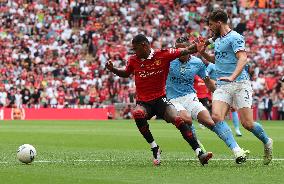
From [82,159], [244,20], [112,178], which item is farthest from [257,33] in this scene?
[112,178]

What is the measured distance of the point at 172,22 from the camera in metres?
49.7

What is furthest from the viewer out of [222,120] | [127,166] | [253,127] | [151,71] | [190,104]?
[190,104]

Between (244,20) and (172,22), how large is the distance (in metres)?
4.32

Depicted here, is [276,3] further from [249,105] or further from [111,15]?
[249,105]

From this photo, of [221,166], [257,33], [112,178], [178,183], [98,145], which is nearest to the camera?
[178,183]

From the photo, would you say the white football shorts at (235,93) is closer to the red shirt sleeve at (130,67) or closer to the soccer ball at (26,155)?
the red shirt sleeve at (130,67)

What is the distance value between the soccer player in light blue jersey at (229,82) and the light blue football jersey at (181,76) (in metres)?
2.29

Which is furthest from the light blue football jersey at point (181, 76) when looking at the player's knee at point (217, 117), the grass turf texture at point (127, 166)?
the player's knee at point (217, 117)

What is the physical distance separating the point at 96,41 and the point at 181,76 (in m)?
32.8

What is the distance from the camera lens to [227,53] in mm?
13367

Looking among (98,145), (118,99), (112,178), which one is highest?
(112,178)

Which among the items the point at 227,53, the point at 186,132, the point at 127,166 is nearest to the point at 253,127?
the point at 186,132

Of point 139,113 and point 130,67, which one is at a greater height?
point 130,67

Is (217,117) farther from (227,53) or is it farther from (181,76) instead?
(181,76)
